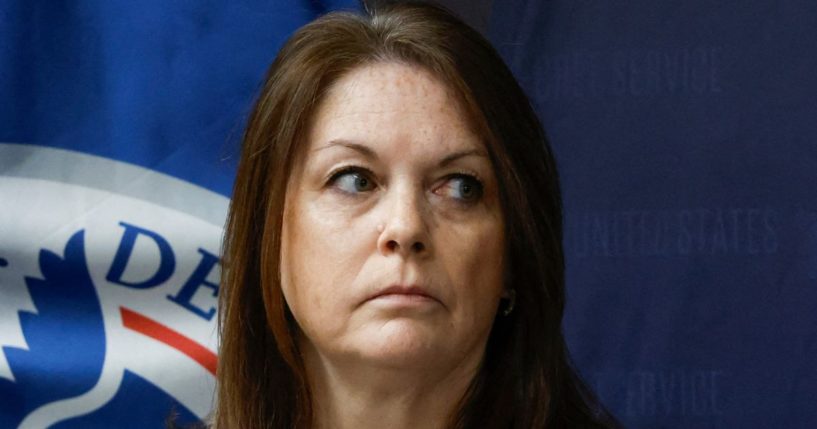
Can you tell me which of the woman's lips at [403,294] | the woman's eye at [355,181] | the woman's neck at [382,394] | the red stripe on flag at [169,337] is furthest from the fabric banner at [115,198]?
the woman's lips at [403,294]

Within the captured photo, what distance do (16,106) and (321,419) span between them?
903 mm

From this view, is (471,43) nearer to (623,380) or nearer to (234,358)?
(234,358)

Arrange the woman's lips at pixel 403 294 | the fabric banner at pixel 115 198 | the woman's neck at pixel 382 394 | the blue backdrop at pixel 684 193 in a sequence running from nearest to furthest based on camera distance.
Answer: the woman's lips at pixel 403 294
the woman's neck at pixel 382 394
the blue backdrop at pixel 684 193
the fabric banner at pixel 115 198

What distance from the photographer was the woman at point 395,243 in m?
1.68

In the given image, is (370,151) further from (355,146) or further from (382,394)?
(382,394)

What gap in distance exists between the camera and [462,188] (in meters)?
1.72

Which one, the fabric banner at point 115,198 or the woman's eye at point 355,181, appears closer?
the woman's eye at point 355,181

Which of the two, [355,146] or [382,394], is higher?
[355,146]

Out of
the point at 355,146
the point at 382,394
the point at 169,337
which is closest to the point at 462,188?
the point at 355,146

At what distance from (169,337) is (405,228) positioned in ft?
2.86

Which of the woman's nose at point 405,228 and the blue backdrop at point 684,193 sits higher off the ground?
the blue backdrop at point 684,193

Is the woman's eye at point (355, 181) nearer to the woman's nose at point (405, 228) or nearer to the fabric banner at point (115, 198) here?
the woman's nose at point (405, 228)

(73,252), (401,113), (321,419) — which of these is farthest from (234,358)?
(73,252)

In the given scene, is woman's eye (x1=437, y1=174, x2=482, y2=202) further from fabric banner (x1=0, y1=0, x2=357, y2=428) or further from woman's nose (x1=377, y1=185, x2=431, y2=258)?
fabric banner (x1=0, y1=0, x2=357, y2=428)
